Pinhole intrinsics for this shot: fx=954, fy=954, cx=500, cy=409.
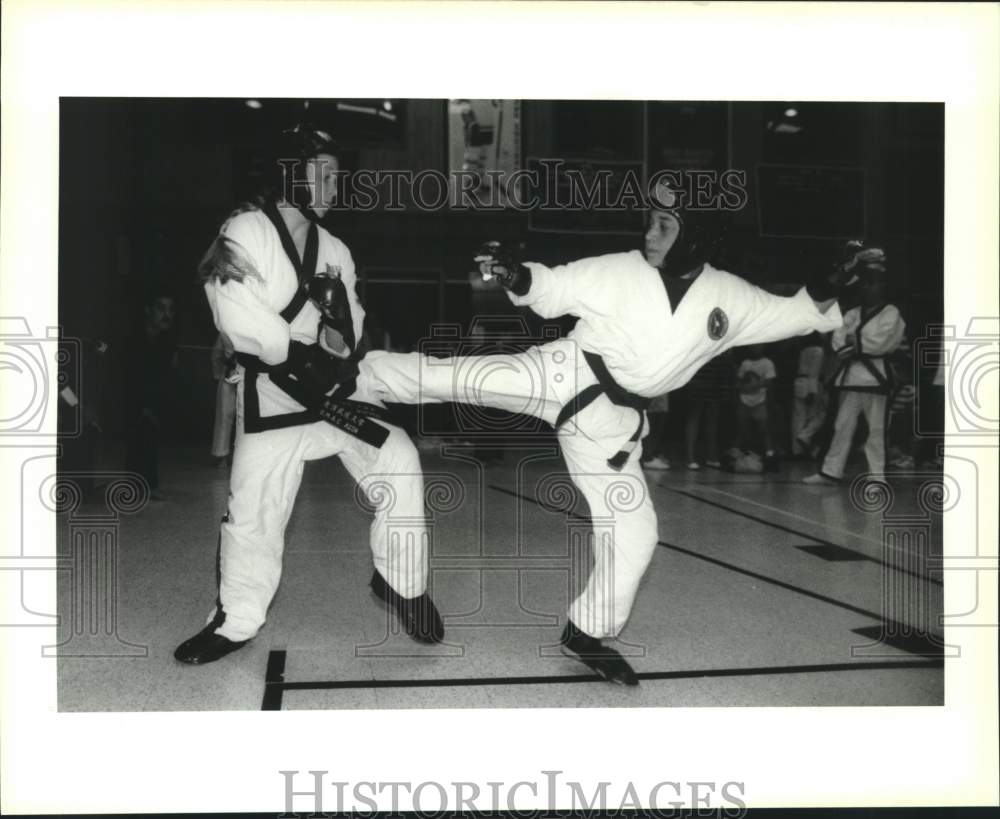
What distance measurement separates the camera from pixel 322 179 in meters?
2.73

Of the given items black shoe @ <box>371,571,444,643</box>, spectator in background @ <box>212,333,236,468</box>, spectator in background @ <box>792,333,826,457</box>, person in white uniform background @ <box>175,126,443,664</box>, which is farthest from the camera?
spectator in background @ <box>792,333,826,457</box>

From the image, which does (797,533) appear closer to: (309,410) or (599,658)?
(599,658)

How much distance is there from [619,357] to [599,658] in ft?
2.92

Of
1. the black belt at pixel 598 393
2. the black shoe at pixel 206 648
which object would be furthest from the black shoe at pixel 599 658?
the black shoe at pixel 206 648

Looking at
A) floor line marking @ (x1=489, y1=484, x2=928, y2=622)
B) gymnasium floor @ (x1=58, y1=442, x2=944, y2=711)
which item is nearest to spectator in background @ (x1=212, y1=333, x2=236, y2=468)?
gymnasium floor @ (x1=58, y1=442, x2=944, y2=711)

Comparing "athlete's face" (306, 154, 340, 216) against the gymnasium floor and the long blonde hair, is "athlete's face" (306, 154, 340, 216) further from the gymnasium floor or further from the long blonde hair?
the gymnasium floor

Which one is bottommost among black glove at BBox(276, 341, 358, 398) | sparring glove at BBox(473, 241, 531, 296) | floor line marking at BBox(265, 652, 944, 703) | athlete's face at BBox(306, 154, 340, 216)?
floor line marking at BBox(265, 652, 944, 703)

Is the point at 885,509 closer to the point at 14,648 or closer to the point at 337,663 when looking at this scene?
the point at 337,663

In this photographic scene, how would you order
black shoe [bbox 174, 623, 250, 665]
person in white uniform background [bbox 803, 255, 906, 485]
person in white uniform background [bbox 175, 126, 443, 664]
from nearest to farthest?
person in white uniform background [bbox 175, 126, 443, 664] → black shoe [bbox 174, 623, 250, 665] → person in white uniform background [bbox 803, 255, 906, 485]

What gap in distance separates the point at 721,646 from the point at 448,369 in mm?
1347

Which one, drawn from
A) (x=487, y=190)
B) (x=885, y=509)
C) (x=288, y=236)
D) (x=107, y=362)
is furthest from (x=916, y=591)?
(x=487, y=190)

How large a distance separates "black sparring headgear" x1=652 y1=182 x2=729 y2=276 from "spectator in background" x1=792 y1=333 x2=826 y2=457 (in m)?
6.00

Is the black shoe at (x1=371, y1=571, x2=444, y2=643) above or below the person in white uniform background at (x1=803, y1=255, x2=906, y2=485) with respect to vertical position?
below

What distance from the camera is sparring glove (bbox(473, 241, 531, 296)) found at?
247 cm
